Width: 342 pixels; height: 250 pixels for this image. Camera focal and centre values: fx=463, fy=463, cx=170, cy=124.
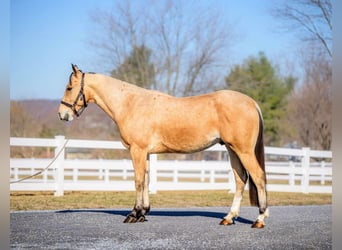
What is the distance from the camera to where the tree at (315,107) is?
22.6 m

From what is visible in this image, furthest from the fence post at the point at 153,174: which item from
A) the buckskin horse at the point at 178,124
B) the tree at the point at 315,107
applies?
the tree at the point at 315,107

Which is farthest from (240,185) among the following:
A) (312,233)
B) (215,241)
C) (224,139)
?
(215,241)

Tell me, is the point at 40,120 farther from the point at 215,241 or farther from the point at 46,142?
the point at 215,241

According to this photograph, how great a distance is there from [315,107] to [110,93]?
61.9 ft

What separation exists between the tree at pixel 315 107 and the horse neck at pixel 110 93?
15575 mm

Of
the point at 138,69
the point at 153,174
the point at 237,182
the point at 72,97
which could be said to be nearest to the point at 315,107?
the point at 138,69

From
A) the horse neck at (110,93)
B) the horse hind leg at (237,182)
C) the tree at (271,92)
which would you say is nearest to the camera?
the horse hind leg at (237,182)

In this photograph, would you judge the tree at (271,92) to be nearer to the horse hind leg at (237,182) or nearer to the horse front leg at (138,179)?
the horse hind leg at (237,182)

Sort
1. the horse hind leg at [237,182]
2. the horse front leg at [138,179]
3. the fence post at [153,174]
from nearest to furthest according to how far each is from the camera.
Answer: the horse hind leg at [237,182] < the horse front leg at [138,179] < the fence post at [153,174]

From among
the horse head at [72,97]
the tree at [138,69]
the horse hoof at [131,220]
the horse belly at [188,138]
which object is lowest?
the horse hoof at [131,220]

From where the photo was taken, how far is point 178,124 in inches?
280

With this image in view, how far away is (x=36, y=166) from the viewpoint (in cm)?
1238

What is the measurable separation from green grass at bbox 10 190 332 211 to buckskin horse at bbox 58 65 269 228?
3.26 metres

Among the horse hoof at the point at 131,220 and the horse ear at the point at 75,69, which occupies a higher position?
the horse ear at the point at 75,69
